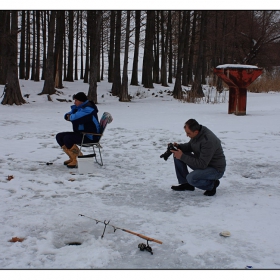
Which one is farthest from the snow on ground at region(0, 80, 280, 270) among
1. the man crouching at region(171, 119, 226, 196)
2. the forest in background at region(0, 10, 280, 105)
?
the forest in background at region(0, 10, 280, 105)

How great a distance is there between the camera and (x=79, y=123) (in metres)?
6.37

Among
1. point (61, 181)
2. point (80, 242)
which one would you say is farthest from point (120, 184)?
point (80, 242)

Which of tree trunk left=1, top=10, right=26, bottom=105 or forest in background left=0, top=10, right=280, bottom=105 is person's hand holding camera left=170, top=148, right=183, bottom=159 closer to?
forest in background left=0, top=10, right=280, bottom=105

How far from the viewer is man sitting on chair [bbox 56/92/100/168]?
6.32 meters

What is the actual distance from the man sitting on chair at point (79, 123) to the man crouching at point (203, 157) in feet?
5.99

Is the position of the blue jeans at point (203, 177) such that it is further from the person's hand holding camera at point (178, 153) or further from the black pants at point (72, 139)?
the black pants at point (72, 139)

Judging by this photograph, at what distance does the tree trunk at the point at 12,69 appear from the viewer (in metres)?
16.3

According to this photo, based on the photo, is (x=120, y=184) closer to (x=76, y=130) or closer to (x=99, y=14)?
(x=76, y=130)

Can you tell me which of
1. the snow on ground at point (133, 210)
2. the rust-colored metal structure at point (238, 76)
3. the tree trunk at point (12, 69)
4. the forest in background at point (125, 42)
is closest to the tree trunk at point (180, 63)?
the forest in background at point (125, 42)

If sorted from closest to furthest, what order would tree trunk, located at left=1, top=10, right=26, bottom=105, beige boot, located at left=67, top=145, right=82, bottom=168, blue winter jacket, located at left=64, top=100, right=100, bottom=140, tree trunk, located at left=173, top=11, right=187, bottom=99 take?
blue winter jacket, located at left=64, top=100, right=100, bottom=140 → beige boot, located at left=67, top=145, right=82, bottom=168 → tree trunk, located at left=1, top=10, right=26, bottom=105 → tree trunk, located at left=173, top=11, right=187, bottom=99

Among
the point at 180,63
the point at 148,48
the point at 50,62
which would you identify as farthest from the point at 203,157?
the point at 148,48

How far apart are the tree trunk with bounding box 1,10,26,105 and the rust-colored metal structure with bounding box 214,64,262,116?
29.3 ft

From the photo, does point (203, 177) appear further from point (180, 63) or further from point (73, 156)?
point (180, 63)

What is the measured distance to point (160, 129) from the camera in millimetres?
10758
